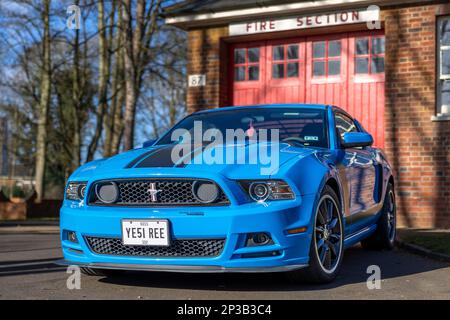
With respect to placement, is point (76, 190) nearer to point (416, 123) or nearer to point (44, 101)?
point (416, 123)

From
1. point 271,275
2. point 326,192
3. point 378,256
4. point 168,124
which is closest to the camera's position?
point 326,192

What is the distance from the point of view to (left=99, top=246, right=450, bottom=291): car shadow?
16.3 ft

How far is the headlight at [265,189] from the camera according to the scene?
457 cm

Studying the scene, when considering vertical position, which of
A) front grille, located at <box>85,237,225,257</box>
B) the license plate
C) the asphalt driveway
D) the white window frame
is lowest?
the asphalt driveway

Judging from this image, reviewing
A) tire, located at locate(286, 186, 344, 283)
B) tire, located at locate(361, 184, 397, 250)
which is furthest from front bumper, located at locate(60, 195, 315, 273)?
tire, located at locate(361, 184, 397, 250)

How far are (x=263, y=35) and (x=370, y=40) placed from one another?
81.3 inches

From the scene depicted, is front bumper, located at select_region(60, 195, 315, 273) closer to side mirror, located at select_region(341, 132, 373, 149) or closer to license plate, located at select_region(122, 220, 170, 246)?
license plate, located at select_region(122, 220, 170, 246)

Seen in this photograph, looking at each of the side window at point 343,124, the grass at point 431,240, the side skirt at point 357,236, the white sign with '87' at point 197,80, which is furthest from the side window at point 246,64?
the side skirt at point 357,236

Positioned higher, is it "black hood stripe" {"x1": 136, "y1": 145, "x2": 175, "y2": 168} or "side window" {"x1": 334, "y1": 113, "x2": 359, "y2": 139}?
"side window" {"x1": 334, "y1": 113, "x2": 359, "y2": 139}

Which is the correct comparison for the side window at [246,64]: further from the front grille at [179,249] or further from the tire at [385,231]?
the front grille at [179,249]

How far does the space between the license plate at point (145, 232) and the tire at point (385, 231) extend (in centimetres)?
355

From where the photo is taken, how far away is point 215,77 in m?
13.4
